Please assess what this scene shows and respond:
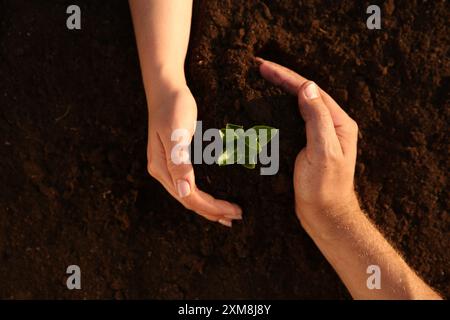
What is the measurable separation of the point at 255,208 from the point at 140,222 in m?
0.47

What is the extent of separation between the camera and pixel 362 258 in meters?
1.90

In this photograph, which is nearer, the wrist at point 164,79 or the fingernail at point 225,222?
the wrist at point 164,79

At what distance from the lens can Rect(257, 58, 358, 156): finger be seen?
1.86 meters

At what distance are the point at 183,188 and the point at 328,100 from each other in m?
0.63

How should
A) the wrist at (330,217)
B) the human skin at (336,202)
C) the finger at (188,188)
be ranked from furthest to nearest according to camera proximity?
1. the wrist at (330,217)
2. the human skin at (336,202)
3. the finger at (188,188)

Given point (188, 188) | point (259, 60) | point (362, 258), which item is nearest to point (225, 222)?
point (188, 188)

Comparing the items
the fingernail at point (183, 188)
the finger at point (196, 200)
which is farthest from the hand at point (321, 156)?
the fingernail at point (183, 188)

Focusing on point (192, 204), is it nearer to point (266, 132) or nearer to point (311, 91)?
point (266, 132)

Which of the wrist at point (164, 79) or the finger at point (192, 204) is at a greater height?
the wrist at point (164, 79)

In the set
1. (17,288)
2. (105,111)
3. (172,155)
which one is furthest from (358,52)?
(17,288)

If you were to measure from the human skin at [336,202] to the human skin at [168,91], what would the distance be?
1.04 feet

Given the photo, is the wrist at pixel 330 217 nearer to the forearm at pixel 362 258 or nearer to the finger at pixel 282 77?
the forearm at pixel 362 258

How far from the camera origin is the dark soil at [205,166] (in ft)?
6.44

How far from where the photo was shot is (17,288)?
209 cm
